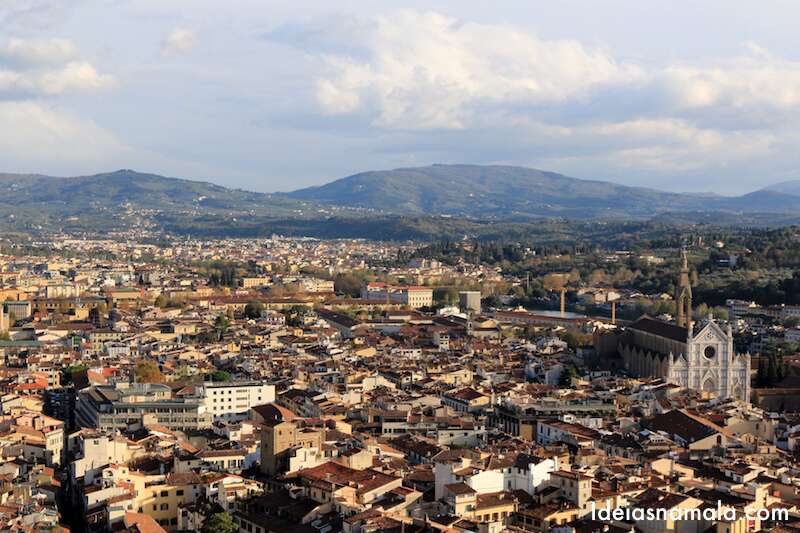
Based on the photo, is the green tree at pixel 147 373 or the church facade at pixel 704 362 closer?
the green tree at pixel 147 373

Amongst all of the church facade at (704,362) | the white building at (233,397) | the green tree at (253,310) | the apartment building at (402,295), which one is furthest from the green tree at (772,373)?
the apartment building at (402,295)

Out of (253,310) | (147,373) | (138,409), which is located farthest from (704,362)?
(253,310)

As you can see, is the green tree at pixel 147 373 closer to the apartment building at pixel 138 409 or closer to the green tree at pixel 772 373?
the apartment building at pixel 138 409

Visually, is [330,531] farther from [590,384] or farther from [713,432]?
[590,384]

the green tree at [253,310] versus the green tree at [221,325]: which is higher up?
the green tree at [221,325]

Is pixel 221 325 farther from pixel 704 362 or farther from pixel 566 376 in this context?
pixel 704 362

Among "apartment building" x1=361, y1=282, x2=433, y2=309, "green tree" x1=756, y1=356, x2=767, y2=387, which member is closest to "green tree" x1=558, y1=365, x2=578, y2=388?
"green tree" x1=756, y1=356, x2=767, y2=387
